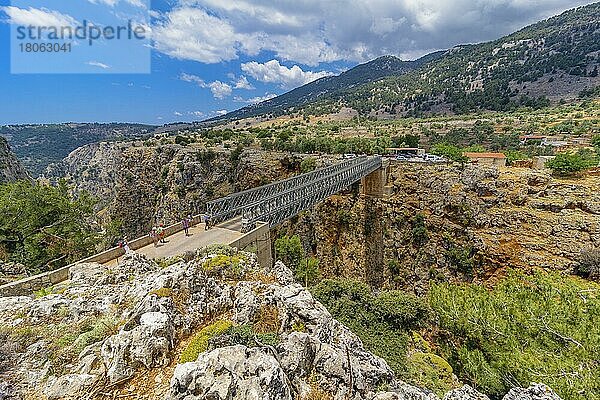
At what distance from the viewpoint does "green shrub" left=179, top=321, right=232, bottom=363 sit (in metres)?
5.42

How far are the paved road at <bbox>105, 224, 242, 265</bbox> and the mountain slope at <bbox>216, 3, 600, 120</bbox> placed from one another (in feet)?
321

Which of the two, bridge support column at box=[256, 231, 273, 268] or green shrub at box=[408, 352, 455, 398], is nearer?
green shrub at box=[408, 352, 455, 398]

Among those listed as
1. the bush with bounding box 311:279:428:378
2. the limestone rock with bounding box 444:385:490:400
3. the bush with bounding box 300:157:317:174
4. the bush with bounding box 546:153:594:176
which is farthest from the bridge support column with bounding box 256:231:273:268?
the bush with bounding box 546:153:594:176

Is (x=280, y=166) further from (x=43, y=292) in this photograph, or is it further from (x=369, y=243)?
(x=43, y=292)

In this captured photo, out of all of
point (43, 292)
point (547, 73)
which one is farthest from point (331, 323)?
point (547, 73)

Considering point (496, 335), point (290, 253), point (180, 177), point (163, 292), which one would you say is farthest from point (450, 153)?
point (163, 292)

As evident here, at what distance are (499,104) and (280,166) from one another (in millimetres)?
80624

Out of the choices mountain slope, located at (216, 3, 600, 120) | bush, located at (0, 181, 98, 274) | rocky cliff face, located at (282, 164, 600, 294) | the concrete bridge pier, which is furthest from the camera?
mountain slope, located at (216, 3, 600, 120)

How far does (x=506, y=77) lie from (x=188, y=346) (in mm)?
136250

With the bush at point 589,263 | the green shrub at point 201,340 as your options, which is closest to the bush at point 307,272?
the green shrub at point 201,340

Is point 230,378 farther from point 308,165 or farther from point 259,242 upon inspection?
point 308,165

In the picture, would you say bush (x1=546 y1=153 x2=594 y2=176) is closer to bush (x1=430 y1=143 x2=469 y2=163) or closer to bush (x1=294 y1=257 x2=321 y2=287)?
bush (x1=430 y1=143 x2=469 y2=163)

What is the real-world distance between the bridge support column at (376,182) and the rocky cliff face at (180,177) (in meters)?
4.85

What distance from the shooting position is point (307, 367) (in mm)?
5469
